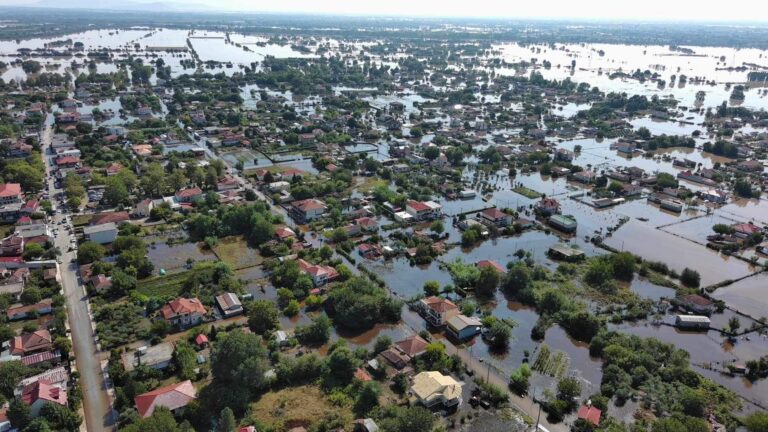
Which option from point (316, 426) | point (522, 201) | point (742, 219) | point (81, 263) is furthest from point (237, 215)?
point (742, 219)

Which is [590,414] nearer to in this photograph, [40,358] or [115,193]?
[40,358]

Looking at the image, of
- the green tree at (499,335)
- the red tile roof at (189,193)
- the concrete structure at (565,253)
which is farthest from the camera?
the red tile roof at (189,193)

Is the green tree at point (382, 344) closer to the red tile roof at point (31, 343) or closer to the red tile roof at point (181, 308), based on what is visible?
the red tile roof at point (181, 308)

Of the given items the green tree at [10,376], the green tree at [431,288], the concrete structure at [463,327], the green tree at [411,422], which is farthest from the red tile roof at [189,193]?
the green tree at [411,422]

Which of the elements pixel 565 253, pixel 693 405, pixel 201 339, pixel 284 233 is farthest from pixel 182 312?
pixel 565 253

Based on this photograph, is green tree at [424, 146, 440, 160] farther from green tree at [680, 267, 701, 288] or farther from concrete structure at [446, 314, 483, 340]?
concrete structure at [446, 314, 483, 340]

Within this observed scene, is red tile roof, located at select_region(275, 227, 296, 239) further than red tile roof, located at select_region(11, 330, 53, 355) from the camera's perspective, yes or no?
Yes

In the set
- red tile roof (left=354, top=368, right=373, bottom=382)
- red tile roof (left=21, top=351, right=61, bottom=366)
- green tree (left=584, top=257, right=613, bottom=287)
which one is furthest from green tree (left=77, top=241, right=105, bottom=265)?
green tree (left=584, top=257, right=613, bottom=287)
